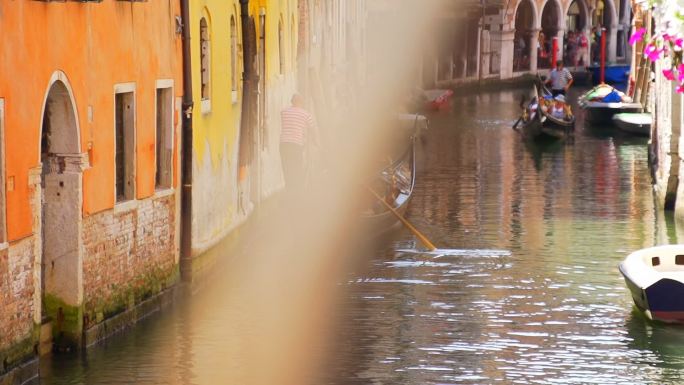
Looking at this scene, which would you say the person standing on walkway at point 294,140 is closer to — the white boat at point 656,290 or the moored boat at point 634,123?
the white boat at point 656,290

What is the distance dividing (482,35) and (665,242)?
32.2 metres

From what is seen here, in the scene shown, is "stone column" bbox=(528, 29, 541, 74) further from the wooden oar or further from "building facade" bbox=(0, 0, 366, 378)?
"building facade" bbox=(0, 0, 366, 378)

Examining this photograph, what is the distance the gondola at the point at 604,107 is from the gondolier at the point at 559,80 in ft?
2.30

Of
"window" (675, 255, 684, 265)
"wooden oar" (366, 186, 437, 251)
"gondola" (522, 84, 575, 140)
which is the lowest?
"wooden oar" (366, 186, 437, 251)

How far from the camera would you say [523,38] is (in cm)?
Result: 5094

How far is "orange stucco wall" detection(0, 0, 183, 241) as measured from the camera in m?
8.47

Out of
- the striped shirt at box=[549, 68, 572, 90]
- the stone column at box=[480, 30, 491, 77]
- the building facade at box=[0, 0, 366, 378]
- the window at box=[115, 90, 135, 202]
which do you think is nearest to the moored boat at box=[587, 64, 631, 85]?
the stone column at box=[480, 30, 491, 77]

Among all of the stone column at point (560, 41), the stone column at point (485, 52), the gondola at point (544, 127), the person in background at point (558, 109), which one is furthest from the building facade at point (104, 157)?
the stone column at point (560, 41)

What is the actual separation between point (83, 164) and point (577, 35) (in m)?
45.4

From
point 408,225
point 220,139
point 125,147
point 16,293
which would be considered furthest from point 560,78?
point 16,293

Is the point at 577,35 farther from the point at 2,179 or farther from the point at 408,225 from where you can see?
the point at 2,179

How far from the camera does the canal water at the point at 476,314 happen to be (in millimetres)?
9664

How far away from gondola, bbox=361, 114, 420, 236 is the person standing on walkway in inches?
32.7

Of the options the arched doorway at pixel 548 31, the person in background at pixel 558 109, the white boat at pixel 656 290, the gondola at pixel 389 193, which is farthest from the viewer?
the arched doorway at pixel 548 31
